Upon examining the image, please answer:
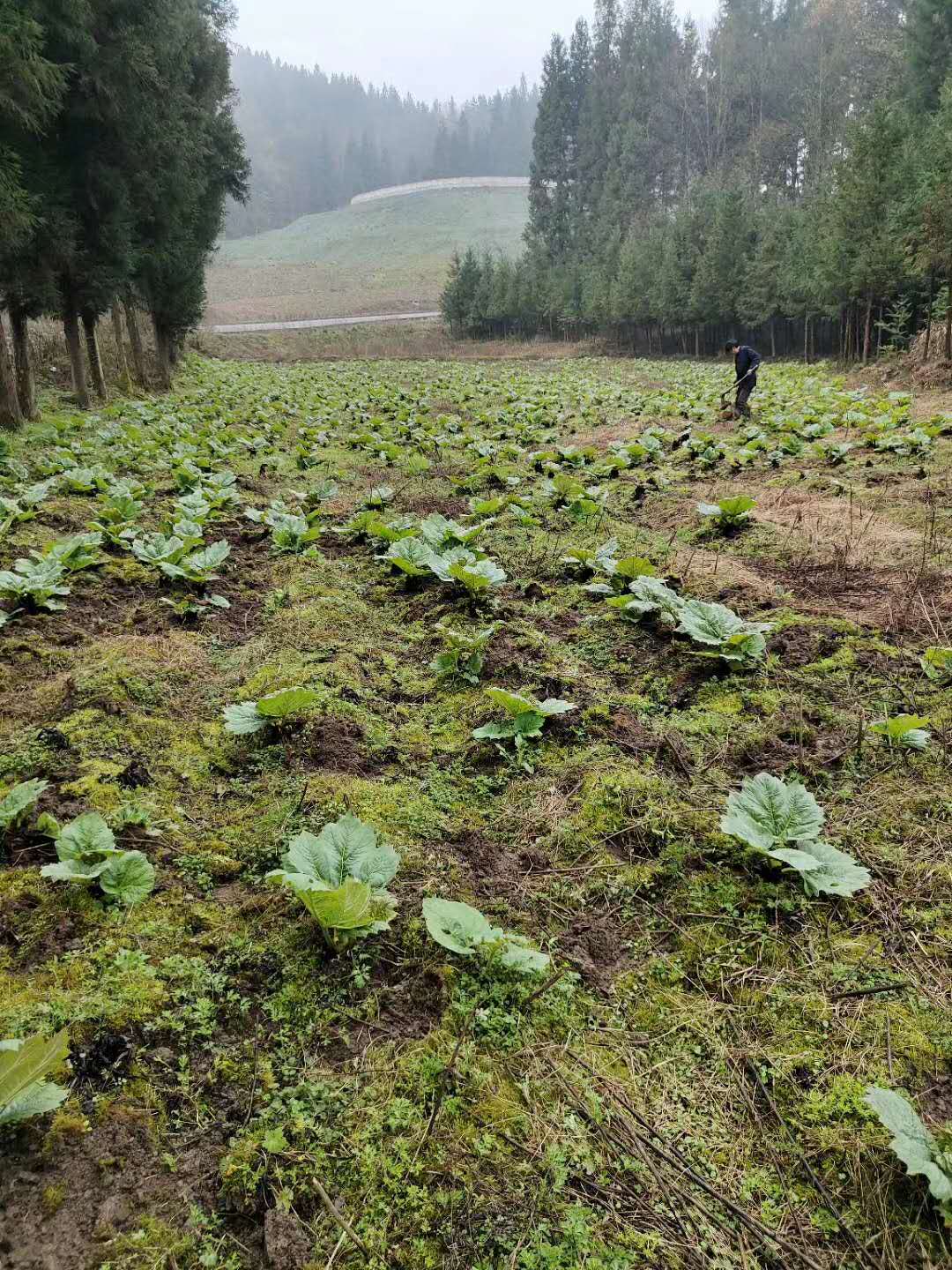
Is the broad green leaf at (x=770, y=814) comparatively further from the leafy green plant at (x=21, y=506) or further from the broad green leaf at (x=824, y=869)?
the leafy green plant at (x=21, y=506)

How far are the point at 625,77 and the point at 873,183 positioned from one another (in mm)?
57210

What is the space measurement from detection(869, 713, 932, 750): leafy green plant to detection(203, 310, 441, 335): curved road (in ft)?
177

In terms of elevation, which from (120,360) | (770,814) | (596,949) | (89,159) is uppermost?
(89,159)

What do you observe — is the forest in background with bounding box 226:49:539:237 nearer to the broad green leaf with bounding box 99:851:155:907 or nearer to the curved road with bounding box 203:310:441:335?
the curved road with bounding box 203:310:441:335

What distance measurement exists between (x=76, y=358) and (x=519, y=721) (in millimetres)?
16493

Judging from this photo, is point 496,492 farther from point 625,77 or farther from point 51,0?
point 625,77

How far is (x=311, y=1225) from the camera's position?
1544mm

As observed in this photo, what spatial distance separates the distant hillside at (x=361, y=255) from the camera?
7194cm

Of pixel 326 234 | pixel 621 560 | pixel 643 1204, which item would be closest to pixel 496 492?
pixel 621 560

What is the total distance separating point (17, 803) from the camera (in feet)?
8.50

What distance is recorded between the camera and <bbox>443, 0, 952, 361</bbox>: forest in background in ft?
80.5

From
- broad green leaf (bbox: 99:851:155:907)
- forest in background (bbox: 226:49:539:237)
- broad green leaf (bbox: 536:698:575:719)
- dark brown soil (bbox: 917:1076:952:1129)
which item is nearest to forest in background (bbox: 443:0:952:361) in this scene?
broad green leaf (bbox: 536:698:575:719)

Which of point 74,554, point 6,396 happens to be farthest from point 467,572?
point 6,396

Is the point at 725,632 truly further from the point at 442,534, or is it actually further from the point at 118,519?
the point at 118,519
